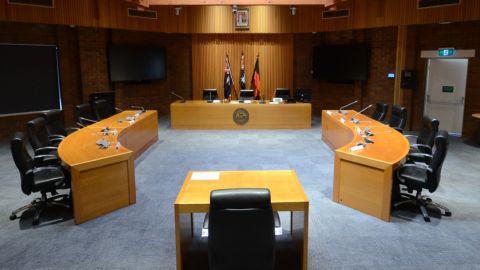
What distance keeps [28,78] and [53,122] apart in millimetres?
3749

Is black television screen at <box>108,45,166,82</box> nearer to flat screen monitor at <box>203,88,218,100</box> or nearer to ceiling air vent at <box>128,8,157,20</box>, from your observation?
ceiling air vent at <box>128,8,157,20</box>

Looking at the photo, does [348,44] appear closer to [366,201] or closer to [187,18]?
[187,18]

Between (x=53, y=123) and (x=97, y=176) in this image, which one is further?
(x=53, y=123)

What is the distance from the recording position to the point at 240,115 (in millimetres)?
10672

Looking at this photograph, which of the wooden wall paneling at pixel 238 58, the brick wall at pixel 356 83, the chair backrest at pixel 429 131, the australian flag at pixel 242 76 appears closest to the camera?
the chair backrest at pixel 429 131

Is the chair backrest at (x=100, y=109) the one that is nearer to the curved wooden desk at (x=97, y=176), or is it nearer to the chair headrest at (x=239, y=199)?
the curved wooden desk at (x=97, y=176)

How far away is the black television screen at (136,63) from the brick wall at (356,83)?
4.16 meters

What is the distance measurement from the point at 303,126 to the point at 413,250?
272 inches

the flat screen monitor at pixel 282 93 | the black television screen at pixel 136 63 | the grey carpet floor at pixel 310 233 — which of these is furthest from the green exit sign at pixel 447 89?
the black television screen at pixel 136 63

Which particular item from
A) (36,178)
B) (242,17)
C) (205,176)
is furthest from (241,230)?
(242,17)

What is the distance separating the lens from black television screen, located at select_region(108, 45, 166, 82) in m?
11.2

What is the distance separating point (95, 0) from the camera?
998 centimetres

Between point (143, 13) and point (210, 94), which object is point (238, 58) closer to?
point (210, 94)

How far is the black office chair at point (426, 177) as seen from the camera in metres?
4.47
